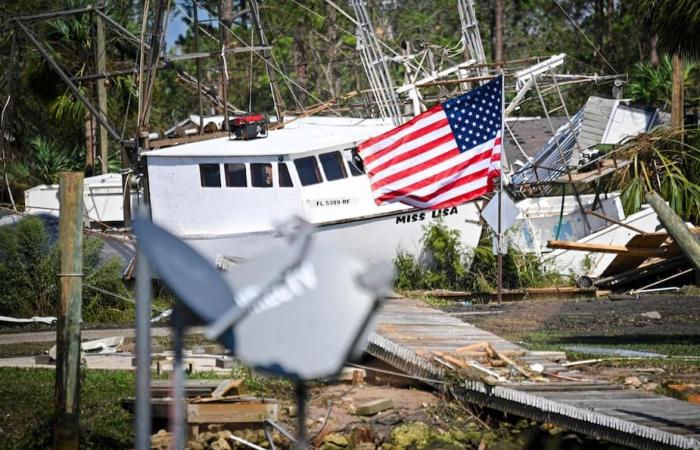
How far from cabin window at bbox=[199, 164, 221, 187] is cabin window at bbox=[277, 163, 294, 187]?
1.17m

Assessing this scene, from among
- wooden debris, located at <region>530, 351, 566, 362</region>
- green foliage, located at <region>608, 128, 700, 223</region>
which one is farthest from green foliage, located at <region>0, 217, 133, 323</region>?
green foliage, located at <region>608, 128, 700, 223</region>

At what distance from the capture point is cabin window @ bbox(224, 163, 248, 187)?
23594mm

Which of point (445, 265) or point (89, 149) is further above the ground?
point (89, 149)

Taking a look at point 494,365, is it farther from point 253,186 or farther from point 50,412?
point 253,186

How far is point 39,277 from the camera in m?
21.2

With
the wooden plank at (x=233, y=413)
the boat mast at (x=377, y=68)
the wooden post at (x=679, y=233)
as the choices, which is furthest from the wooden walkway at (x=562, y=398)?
the boat mast at (x=377, y=68)

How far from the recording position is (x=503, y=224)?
22703 millimetres

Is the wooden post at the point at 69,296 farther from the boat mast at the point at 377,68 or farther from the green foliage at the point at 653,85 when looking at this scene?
the green foliage at the point at 653,85

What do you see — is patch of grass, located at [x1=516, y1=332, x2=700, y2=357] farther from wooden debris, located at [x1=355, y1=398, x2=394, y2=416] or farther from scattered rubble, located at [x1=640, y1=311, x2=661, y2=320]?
wooden debris, located at [x1=355, y1=398, x2=394, y2=416]

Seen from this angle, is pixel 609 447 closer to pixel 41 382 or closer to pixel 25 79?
pixel 41 382

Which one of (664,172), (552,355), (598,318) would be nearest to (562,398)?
(552,355)

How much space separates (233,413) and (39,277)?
10.0 m

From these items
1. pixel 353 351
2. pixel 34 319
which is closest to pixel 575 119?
pixel 34 319

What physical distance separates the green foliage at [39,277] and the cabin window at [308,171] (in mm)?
3945
